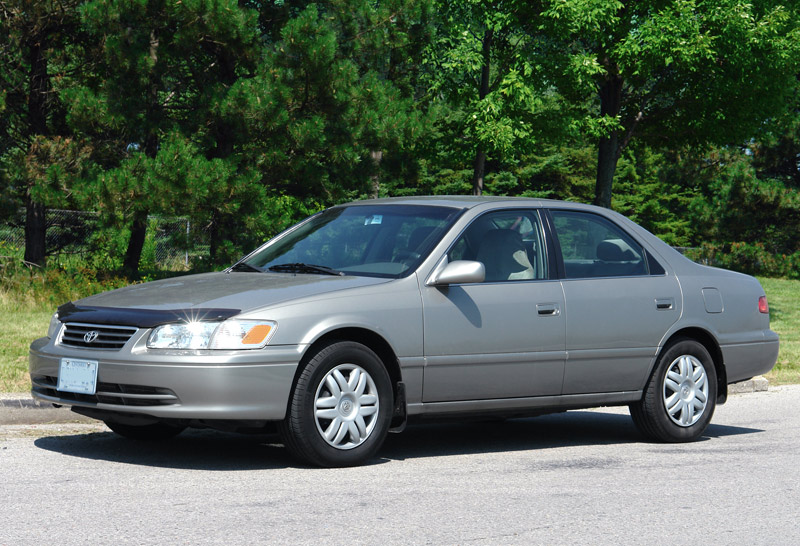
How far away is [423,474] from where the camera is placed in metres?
6.58

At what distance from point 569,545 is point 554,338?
2721 millimetres

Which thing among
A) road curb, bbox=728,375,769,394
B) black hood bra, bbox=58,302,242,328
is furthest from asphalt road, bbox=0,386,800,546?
road curb, bbox=728,375,769,394

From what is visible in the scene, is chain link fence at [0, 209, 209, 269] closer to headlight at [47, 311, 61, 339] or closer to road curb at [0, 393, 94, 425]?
road curb at [0, 393, 94, 425]

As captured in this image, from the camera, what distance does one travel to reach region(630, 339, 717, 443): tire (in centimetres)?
806

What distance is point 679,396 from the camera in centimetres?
820

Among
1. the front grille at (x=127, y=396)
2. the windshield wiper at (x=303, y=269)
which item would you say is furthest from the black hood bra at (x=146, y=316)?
the windshield wiper at (x=303, y=269)

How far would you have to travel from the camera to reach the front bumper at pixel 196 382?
6133mm

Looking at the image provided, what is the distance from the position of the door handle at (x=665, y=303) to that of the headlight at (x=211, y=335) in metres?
3.17

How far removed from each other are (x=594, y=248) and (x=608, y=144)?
54.8 ft

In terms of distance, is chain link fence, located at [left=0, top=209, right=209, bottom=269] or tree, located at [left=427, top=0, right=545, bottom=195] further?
tree, located at [left=427, top=0, right=545, bottom=195]

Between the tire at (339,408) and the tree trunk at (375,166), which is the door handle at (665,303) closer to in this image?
the tire at (339,408)

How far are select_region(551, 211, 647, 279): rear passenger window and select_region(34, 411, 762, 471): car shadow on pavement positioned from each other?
4.19 feet

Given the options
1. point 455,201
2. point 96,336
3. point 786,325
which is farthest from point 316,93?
point 96,336

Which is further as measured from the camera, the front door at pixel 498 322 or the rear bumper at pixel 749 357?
the rear bumper at pixel 749 357
